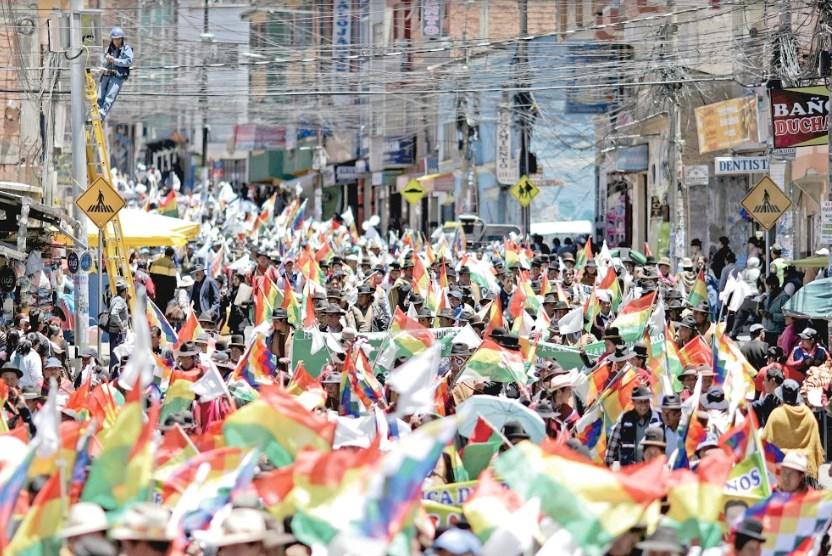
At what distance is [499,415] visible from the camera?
41.3 ft

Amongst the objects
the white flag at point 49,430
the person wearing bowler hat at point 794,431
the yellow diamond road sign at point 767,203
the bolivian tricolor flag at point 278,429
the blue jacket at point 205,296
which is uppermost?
the yellow diamond road sign at point 767,203

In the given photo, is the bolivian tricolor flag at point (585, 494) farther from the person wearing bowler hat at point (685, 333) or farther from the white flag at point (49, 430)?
the person wearing bowler hat at point (685, 333)

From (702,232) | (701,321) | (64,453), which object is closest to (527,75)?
(702,232)

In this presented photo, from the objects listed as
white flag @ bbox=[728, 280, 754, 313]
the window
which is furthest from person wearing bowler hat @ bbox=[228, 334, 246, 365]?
the window

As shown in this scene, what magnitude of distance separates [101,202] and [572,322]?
18.3 ft

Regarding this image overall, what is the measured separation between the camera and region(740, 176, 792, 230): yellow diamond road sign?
82.5 feet

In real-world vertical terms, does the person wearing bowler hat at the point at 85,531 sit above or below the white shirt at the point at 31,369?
above

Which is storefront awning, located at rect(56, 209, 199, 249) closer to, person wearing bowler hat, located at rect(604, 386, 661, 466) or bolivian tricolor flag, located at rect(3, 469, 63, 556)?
person wearing bowler hat, located at rect(604, 386, 661, 466)

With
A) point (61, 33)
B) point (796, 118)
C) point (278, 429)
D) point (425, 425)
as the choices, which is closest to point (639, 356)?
point (425, 425)

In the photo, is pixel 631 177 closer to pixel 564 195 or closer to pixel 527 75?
pixel 564 195

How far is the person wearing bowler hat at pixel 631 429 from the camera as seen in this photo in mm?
12672

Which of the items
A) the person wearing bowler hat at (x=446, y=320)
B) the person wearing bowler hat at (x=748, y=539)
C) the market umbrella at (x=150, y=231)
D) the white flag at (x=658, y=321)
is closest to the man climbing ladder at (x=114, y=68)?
the market umbrella at (x=150, y=231)

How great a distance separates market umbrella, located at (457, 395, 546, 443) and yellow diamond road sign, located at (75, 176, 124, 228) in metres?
9.82

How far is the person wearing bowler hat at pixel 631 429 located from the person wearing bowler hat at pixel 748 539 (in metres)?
3.77
